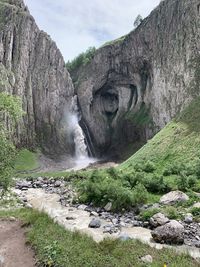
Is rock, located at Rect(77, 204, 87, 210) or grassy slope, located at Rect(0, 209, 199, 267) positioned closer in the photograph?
grassy slope, located at Rect(0, 209, 199, 267)

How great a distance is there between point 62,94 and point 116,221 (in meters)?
76.3

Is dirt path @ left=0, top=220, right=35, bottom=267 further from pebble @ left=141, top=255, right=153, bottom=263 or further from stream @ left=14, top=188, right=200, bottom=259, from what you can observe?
pebble @ left=141, top=255, right=153, bottom=263

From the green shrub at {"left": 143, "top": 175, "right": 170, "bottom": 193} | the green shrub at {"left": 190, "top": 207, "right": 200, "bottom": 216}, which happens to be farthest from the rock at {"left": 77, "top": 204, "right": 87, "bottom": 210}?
the green shrub at {"left": 190, "top": 207, "right": 200, "bottom": 216}

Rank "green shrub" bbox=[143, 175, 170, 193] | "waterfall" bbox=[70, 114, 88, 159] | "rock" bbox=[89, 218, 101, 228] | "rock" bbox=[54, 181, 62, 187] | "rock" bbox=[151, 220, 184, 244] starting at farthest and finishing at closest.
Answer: "waterfall" bbox=[70, 114, 88, 159], "rock" bbox=[54, 181, 62, 187], "green shrub" bbox=[143, 175, 170, 193], "rock" bbox=[89, 218, 101, 228], "rock" bbox=[151, 220, 184, 244]

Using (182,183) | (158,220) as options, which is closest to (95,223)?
(158,220)

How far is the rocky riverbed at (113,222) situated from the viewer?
875 inches

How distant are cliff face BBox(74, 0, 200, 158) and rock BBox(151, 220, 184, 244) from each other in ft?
168

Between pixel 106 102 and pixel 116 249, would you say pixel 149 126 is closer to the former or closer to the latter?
pixel 106 102

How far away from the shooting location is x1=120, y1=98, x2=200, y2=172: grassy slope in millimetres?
48125

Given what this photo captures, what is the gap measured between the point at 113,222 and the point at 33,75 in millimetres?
68804

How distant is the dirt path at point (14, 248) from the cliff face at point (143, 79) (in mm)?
54287

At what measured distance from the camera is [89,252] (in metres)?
17.9

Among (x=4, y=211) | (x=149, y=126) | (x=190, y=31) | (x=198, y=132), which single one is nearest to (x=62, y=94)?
(x=149, y=126)

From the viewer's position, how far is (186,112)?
200ft
